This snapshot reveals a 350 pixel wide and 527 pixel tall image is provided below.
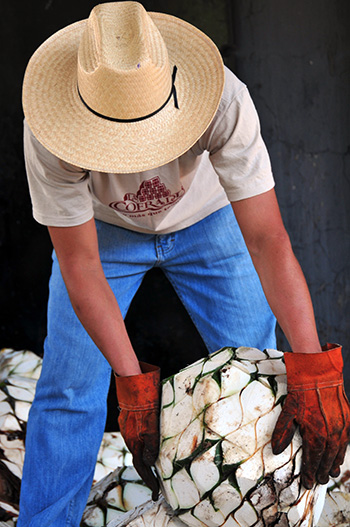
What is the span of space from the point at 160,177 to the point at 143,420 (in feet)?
2.11

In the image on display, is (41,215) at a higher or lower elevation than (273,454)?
higher

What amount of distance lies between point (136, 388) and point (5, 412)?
1.16 m

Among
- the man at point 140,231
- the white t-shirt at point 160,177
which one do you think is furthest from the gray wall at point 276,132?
the white t-shirt at point 160,177

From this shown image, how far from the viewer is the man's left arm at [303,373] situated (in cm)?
134

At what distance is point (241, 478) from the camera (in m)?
1.31

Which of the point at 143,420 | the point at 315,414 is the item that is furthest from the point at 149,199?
the point at 315,414

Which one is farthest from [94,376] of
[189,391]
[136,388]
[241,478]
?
[241,478]

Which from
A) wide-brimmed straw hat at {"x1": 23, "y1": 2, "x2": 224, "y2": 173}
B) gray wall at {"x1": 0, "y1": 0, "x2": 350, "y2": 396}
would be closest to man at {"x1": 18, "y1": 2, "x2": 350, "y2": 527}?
wide-brimmed straw hat at {"x1": 23, "y1": 2, "x2": 224, "y2": 173}

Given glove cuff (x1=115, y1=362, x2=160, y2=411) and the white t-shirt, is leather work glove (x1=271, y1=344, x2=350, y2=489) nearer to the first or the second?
glove cuff (x1=115, y1=362, x2=160, y2=411)

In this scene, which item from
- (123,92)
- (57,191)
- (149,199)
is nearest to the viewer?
(123,92)

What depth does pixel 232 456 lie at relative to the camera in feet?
4.33

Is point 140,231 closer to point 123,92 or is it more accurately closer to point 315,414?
point 123,92

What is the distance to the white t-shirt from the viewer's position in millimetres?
1568

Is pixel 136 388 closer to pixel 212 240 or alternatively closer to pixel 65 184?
pixel 65 184
